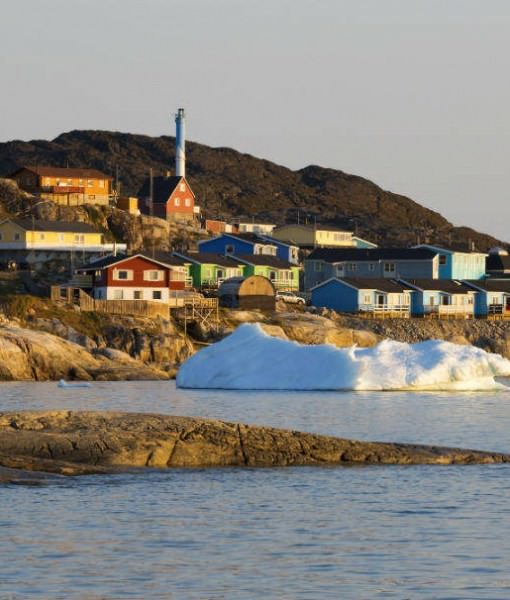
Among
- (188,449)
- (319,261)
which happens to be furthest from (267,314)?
(188,449)

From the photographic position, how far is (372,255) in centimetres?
10612

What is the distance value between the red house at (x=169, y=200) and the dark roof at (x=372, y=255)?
72.7 ft

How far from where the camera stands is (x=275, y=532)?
2038 centimetres

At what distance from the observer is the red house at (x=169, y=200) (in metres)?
125

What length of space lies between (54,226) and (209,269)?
11512mm

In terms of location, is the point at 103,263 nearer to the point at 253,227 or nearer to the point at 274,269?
the point at 274,269

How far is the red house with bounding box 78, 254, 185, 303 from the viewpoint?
81544 mm

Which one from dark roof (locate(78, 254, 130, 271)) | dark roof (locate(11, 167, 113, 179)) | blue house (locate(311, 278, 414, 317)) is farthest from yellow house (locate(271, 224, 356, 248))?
dark roof (locate(78, 254, 130, 271))

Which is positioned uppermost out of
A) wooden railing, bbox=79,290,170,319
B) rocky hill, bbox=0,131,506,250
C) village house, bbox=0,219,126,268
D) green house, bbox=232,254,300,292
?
rocky hill, bbox=0,131,506,250

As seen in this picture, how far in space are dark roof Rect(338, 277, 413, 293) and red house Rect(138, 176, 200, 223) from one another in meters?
32.7

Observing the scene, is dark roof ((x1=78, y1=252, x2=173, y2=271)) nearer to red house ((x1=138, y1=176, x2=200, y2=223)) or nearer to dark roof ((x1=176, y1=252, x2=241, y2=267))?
dark roof ((x1=176, y1=252, x2=241, y2=267))

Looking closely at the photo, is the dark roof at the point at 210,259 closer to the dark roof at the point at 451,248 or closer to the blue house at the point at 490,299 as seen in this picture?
the dark roof at the point at 451,248

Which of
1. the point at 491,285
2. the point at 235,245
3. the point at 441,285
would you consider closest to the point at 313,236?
the point at 235,245

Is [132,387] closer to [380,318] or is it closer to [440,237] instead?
[380,318]
